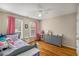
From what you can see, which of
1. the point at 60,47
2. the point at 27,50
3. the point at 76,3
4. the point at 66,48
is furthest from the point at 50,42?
the point at 76,3

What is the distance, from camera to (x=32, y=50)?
1.60 metres

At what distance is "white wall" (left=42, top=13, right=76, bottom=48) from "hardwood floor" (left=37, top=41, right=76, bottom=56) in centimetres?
10

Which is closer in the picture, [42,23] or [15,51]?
[15,51]

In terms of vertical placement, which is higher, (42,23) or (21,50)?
(42,23)

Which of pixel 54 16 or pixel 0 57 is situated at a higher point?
pixel 54 16

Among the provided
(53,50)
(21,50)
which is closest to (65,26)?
(53,50)

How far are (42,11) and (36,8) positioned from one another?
120mm

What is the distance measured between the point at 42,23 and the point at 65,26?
1.39 feet

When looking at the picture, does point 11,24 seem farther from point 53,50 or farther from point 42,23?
point 53,50

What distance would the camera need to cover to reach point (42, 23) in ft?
5.46

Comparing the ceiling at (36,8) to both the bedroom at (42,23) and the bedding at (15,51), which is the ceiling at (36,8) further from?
the bedding at (15,51)

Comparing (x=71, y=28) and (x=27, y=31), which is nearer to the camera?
(x=71, y=28)

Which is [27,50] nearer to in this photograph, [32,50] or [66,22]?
[32,50]

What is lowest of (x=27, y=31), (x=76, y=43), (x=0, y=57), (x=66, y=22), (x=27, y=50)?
(x=0, y=57)
